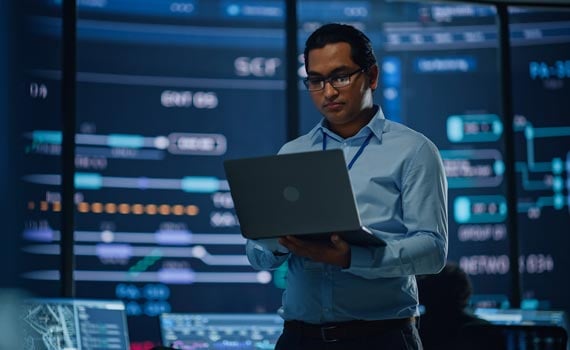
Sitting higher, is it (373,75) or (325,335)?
(373,75)

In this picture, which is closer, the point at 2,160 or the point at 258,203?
the point at 258,203

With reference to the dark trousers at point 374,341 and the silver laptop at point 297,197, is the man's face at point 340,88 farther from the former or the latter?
the dark trousers at point 374,341

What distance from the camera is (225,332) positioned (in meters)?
4.24

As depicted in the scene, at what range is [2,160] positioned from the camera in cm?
515

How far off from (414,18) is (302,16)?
0.77 metres

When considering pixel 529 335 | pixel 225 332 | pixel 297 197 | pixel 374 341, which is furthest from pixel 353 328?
pixel 225 332

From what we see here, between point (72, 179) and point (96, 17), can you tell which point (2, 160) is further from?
point (96, 17)

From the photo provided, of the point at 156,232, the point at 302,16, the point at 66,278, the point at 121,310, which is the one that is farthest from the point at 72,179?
the point at 302,16

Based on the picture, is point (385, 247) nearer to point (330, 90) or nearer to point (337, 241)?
point (337, 241)

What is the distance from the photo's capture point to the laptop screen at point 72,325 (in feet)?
13.4

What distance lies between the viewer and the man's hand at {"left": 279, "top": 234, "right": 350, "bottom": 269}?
6.72ft

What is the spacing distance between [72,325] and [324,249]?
2359 millimetres

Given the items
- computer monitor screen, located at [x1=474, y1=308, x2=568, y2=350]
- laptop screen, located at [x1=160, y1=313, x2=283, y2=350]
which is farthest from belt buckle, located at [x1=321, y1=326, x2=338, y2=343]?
laptop screen, located at [x1=160, y1=313, x2=283, y2=350]

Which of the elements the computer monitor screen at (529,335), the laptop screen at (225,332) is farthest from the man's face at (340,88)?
the laptop screen at (225,332)
